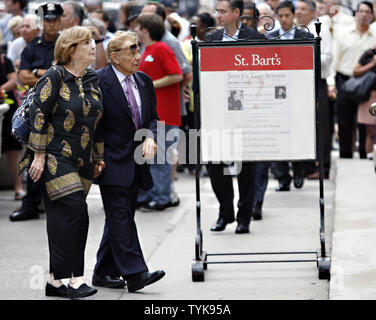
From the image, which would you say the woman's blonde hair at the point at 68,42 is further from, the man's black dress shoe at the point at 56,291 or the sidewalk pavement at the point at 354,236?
the sidewalk pavement at the point at 354,236

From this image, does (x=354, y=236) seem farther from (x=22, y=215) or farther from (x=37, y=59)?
(x=37, y=59)

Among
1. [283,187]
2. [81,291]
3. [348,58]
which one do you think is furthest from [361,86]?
[81,291]

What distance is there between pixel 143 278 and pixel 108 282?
0.37 meters

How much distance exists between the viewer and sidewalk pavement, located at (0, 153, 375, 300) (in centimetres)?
701

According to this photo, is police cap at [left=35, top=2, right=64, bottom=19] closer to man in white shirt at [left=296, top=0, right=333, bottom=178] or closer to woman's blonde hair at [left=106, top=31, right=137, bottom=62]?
woman's blonde hair at [left=106, top=31, right=137, bottom=62]

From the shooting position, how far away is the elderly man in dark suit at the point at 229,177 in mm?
9008

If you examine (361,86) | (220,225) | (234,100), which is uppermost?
(234,100)

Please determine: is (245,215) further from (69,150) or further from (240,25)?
(69,150)

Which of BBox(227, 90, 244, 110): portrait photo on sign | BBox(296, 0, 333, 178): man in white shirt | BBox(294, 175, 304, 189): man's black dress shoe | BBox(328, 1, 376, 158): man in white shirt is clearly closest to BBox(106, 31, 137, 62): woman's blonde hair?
BBox(227, 90, 244, 110): portrait photo on sign

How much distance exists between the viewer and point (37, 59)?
10133mm

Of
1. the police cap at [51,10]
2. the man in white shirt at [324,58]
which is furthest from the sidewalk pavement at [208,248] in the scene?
the police cap at [51,10]

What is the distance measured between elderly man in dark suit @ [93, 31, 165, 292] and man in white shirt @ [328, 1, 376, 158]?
275 inches

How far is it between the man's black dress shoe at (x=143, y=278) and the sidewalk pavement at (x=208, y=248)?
81 mm
